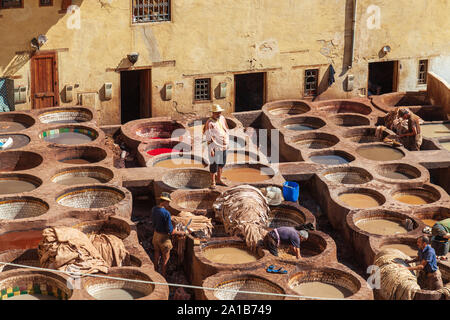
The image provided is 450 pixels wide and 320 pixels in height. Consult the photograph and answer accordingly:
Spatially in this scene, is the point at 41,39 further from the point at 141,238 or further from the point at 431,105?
the point at 431,105

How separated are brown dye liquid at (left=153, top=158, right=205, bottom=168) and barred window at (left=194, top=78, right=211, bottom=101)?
4.25 meters

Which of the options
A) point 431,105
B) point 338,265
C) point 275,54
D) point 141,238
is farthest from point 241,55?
point 338,265

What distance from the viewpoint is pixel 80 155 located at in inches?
1160

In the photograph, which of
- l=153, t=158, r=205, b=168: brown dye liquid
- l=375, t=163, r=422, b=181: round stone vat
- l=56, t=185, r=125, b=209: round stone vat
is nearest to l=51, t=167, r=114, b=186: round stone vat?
l=56, t=185, r=125, b=209: round stone vat

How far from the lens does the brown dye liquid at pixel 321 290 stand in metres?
22.3

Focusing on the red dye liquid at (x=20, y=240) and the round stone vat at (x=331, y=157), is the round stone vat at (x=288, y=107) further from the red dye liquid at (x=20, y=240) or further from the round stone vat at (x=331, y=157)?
the red dye liquid at (x=20, y=240)

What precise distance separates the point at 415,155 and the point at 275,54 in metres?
6.47

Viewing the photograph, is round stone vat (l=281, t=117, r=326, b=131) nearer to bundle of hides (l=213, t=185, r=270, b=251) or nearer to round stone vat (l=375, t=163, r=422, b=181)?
round stone vat (l=375, t=163, r=422, b=181)

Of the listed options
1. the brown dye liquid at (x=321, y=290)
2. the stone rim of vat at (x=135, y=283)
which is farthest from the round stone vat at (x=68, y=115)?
the brown dye liquid at (x=321, y=290)

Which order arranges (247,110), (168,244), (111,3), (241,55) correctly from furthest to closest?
(247,110) < (241,55) < (111,3) < (168,244)

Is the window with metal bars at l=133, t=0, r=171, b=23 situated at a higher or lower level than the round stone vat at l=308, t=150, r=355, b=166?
higher

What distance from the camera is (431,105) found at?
112 feet

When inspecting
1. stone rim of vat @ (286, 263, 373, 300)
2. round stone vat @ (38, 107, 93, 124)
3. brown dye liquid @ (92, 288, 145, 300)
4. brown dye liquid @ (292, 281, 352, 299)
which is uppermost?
round stone vat @ (38, 107, 93, 124)

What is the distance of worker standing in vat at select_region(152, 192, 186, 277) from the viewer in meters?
23.5
